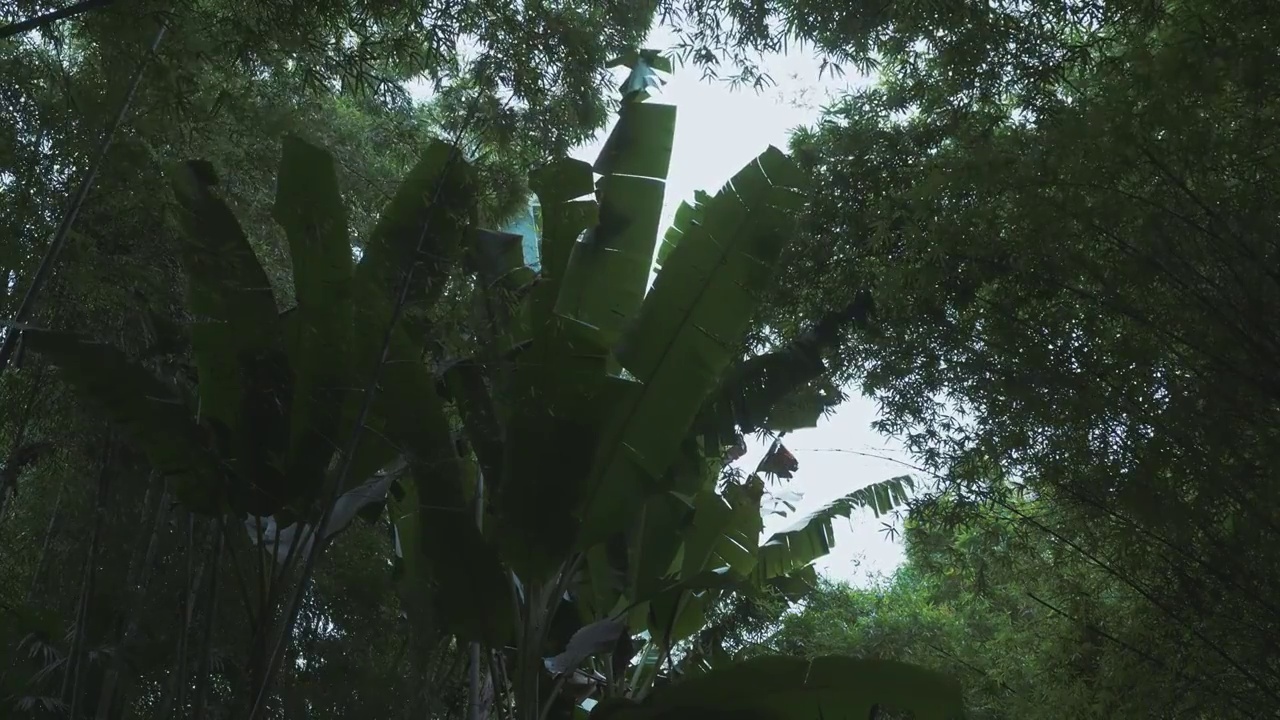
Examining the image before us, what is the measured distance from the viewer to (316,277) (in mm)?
2717

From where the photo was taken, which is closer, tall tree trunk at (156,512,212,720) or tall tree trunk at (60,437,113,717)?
tall tree trunk at (156,512,212,720)

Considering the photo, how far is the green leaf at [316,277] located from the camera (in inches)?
106

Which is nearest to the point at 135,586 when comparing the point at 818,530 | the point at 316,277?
the point at 316,277

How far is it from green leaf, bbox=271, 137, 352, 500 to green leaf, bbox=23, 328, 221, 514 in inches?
12.3

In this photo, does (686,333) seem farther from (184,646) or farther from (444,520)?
(184,646)

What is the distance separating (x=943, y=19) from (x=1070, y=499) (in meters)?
1.61

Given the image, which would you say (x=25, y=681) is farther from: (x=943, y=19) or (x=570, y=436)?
(x=943, y=19)

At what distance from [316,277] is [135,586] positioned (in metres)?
1.40

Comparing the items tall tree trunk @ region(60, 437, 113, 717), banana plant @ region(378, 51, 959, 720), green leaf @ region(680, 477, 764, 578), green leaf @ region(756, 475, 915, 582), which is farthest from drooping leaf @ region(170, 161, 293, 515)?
green leaf @ region(756, 475, 915, 582)

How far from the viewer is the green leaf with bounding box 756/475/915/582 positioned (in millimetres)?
3934

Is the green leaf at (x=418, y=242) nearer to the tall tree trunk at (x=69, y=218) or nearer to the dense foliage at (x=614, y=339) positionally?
the dense foliage at (x=614, y=339)

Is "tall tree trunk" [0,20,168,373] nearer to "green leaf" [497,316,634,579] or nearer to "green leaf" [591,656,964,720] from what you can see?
"green leaf" [497,316,634,579]

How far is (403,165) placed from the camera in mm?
4086

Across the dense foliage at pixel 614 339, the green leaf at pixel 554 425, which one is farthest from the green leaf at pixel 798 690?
the green leaf at pixel 554 425
